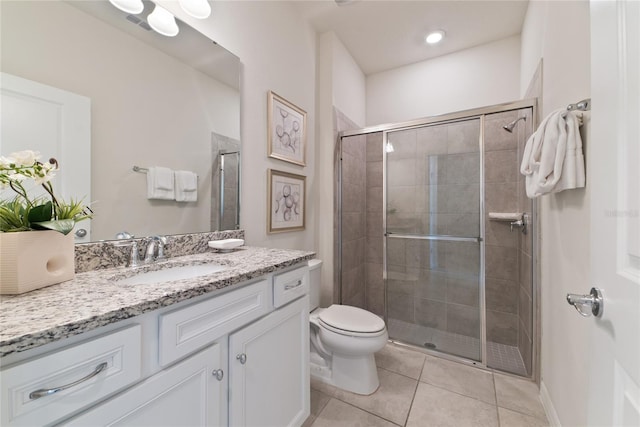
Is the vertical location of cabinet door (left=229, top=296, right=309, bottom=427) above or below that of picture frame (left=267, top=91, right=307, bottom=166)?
below

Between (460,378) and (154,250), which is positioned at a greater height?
(154,250)

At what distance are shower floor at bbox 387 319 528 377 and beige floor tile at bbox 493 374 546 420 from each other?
98mm

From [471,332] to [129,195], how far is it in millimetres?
2513

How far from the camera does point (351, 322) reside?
1.57m

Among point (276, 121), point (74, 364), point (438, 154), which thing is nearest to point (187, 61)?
point (276, 121)

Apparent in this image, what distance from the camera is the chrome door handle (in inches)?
21.2

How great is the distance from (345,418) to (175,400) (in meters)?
1.06

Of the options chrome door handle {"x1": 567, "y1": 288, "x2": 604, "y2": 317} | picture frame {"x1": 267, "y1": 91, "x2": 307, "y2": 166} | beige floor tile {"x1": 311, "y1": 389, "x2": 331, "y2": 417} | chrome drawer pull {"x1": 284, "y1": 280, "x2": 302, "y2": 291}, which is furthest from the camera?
picture frame {"x1": 267, "y1": 91, "x2": 307, "y2": 166}

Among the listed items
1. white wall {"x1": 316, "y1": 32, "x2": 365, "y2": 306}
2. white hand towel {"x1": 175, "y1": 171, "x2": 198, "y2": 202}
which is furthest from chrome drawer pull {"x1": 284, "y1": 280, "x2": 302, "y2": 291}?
white wall {"x1": 316, "y1": 32, "x2": 365, "y2": 306}

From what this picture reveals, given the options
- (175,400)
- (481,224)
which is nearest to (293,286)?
(175,400)

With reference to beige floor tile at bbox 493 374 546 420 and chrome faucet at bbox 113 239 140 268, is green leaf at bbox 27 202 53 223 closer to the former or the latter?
chrome faucet at bbox 113 239 140 268

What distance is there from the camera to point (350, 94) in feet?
8.30

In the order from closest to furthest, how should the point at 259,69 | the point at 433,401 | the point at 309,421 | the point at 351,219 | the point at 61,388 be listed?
the point at 61,388 < the point at 309,421 < the point at 433,401 < the point at 259,69 < the point at 351,219

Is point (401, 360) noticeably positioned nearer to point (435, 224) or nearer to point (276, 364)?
point (435, 224)
